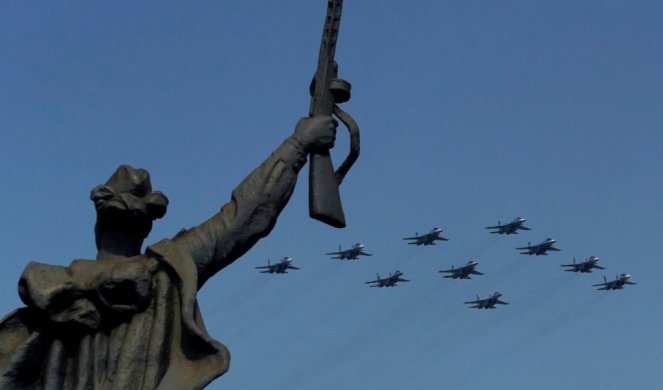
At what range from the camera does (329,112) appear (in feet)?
31.6

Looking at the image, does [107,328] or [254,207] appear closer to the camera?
[107,328]

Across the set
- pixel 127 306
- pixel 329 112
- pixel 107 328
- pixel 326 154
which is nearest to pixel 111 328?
pixel 107 328

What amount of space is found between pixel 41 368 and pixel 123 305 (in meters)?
0.65

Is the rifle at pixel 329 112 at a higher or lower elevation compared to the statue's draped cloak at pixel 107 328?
higher

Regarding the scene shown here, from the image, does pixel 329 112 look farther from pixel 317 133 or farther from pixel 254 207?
pixel 254 207

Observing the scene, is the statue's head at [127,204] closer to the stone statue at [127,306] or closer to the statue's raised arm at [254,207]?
the stone statue at [127,306]

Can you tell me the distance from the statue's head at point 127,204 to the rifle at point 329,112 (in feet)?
3.37

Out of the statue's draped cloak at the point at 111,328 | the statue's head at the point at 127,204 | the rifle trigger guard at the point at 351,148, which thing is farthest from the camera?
the rifle trigger guard at the point at 351,148

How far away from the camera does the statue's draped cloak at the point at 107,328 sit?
28.7 ft

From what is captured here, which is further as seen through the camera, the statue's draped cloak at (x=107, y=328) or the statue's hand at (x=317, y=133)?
the statue's hand at (x=317, y=133)

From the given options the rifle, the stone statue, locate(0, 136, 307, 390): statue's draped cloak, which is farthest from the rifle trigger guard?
locate(0, 136, 307, 390): statue's draped cloak

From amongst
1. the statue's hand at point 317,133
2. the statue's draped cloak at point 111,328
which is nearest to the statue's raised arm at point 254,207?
the statue's hand at point 317,133

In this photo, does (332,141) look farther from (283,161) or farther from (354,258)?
(354,258)

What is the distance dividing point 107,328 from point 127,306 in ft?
0.67
